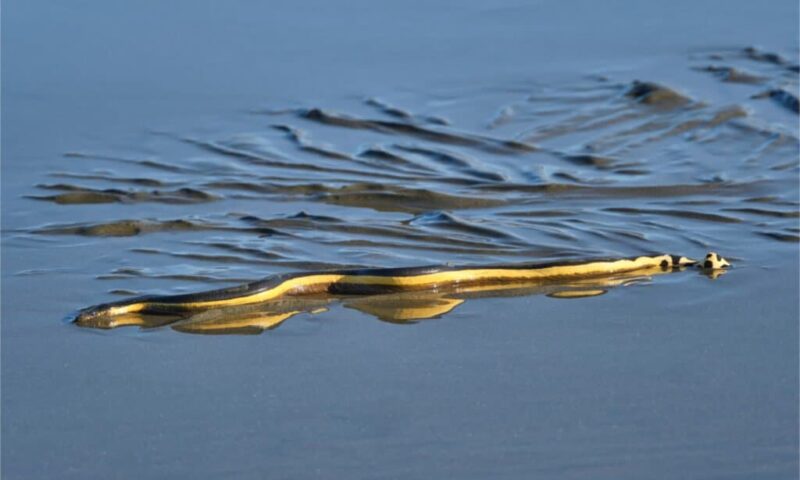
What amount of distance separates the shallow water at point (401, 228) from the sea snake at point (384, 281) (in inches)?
5.5

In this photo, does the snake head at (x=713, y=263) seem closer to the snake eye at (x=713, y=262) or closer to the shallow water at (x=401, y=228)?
the snake eye at (x=713, y=262)

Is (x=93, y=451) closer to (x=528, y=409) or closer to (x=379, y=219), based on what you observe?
(x=528, y=409)

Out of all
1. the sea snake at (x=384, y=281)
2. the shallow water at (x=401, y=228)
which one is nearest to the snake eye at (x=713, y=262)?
the sea snake at (x=384, y=281)

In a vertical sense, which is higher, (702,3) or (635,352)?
(702,3)

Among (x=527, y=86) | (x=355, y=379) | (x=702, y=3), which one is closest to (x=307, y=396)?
(x=355, y=379)

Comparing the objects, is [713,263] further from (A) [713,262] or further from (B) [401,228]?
(B) [401,228]

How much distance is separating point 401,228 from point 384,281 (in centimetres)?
121

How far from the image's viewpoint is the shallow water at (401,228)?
247 inches

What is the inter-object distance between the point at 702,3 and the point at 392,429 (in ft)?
33.3

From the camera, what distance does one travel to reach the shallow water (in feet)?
20.6

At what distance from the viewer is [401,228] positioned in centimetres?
927

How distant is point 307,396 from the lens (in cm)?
668

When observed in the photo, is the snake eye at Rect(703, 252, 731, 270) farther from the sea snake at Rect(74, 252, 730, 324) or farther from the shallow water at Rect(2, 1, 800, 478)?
the shallow water at Rect(2, 1, 800, 478)

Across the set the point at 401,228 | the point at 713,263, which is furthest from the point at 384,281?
the point at 713,263
